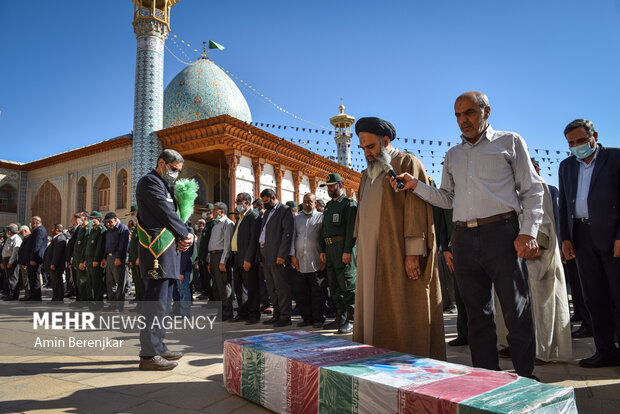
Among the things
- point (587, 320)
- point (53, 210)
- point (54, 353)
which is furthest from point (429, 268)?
point (53, 210)

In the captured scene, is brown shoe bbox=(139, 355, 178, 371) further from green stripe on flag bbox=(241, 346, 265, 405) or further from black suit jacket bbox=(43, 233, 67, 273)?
black suit jacket bbox=(43, 233, 67, 273)

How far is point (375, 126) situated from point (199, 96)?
56.5ft

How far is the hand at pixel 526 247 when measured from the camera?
2.20 metres

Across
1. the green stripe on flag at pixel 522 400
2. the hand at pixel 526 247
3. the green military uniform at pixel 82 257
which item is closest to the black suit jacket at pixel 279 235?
the hand at pixel 526 247

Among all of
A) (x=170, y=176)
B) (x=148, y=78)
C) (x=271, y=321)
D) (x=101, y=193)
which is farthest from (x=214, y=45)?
(x=170, y=176)

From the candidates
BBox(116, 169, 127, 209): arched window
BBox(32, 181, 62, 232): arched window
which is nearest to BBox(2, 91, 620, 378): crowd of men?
BBox(116, 169, 127, 209): arched window

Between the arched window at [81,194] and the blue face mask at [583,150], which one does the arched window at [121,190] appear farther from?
the blue face mask at [583,150]

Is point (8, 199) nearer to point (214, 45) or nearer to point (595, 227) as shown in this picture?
point (214, 45)

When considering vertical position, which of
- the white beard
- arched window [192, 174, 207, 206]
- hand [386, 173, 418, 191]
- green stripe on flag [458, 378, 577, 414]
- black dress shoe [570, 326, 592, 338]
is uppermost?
arched window [192, 174, 207, 206]

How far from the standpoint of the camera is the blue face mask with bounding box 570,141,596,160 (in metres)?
3.15

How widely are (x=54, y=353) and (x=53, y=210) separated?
18.7 meters

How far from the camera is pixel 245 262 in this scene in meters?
5.55

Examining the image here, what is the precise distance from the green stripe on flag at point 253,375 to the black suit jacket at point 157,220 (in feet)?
4.00

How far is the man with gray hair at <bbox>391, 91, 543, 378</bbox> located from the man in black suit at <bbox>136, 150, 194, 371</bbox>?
2.05 m
